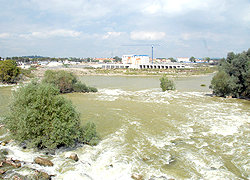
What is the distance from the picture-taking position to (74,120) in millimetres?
10562

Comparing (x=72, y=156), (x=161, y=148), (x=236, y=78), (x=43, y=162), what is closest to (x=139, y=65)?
(x=236, y=78)

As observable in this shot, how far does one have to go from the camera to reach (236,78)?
2755cm

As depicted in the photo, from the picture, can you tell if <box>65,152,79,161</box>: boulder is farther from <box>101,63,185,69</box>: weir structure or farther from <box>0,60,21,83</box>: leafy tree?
<box>101,63,185,69</box>: weir structure

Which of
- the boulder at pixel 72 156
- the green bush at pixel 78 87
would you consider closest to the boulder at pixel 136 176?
the boulder at pixel 72 156

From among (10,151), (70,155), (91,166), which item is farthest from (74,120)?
(10,151)

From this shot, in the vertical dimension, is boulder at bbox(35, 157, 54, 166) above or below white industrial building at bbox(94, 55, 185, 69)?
below

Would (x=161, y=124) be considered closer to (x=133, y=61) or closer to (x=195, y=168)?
(x=195, y=168)

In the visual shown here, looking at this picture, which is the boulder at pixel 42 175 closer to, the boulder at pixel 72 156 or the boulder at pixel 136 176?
the boulder at pixel 72 156

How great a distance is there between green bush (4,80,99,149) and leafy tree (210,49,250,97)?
24.7 m

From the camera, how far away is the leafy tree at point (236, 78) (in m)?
26.9

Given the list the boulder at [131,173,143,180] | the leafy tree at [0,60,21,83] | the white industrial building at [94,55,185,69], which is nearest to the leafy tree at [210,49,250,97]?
the boulder at [131,173,143,180]

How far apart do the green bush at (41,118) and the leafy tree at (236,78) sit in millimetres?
24692

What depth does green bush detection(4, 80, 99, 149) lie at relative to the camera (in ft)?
31.8

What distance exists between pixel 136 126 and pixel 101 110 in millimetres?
6113
